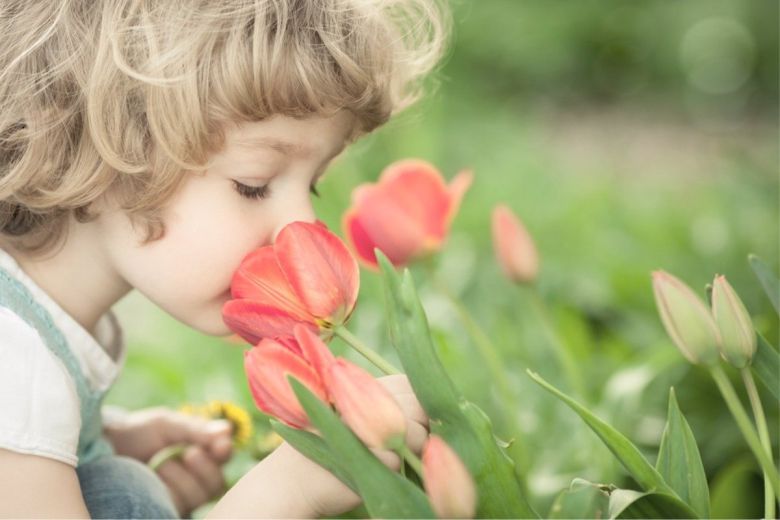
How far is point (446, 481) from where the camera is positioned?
0.74 m

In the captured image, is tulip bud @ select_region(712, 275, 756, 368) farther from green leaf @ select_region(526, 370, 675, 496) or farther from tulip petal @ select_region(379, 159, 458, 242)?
tulip petal @ select_region(379, 159, 458, 242)

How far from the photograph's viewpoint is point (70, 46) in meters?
1.16

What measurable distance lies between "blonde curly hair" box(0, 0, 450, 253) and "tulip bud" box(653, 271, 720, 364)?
1.37 feet

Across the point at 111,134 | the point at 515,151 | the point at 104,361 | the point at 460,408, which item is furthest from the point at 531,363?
the point at 515,151

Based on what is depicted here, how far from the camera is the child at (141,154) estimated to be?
1.10 m

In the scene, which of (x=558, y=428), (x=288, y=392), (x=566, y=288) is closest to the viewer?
(x=288, y=392)

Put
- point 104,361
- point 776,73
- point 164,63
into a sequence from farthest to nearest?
1. point 776,73
2. point 104,361
3. point 164,63

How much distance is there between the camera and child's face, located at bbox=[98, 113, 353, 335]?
1.12 metres

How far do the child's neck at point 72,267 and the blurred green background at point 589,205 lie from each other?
481 mm

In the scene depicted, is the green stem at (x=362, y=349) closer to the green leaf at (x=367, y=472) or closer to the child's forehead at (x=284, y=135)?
the green leaf at (x=367, y=472)

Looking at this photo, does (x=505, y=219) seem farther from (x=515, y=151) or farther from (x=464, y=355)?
(x=515, y=151)

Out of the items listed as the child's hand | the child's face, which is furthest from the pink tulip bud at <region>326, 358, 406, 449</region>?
the child's hand

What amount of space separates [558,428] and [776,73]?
2808 millimetres

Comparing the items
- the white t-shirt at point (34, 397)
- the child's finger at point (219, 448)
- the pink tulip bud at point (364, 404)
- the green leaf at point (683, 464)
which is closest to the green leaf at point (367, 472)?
the pink tulip bud at point (364, 404)
